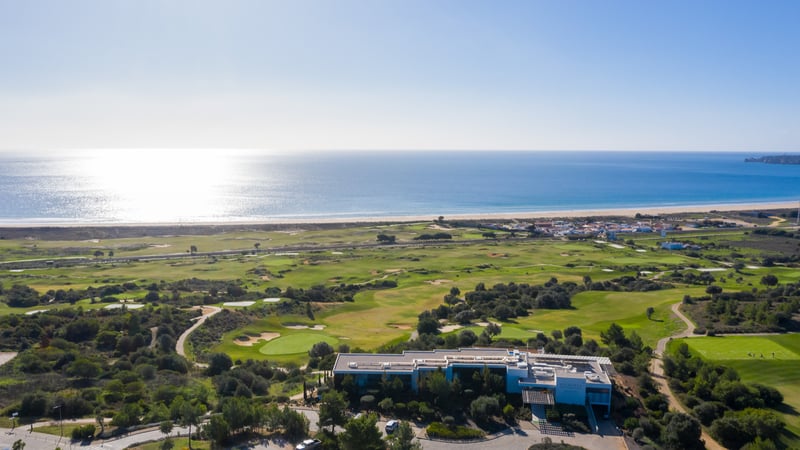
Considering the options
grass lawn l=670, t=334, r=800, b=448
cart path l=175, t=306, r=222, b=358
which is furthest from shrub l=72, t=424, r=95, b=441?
grass lawn l=670, t=334, r=800, b=448

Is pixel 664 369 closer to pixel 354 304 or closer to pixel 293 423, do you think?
pixel 293 423

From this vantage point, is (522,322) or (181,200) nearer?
(522,322)

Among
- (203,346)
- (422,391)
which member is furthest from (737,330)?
(203,346)

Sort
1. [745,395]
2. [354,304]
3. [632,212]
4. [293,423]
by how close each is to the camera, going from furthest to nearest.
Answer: [632,212] < [354,304] < [745,395] < [293,423]

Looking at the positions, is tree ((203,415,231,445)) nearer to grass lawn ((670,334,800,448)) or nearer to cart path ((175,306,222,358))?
cart path ((175,306,222,358))

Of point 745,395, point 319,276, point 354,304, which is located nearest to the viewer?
point 745,395
